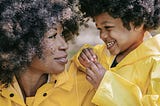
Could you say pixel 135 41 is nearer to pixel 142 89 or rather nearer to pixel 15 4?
pixel 142 89

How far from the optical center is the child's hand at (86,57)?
2857 millimetres

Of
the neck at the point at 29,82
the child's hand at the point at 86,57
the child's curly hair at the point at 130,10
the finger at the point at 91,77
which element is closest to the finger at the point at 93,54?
the child's hand at the point at 86,57

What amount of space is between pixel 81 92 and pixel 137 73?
37 centimetres

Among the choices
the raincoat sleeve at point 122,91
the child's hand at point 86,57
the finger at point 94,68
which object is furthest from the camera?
the child's hand at point 86,57

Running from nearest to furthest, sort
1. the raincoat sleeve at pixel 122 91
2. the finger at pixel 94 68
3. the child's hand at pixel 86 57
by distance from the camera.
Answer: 1. the raincoat sleeve at pixel 122 91
2. the finger at pixel 94 68
3. the child's hand at pixel 86 57

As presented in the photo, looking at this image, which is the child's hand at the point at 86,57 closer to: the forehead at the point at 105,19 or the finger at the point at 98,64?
the finger at the point at 98,64

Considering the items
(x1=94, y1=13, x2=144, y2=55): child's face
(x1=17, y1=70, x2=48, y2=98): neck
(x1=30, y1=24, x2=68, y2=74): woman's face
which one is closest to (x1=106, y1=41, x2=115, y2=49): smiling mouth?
(x1=94, y1=13, x2=144, y2=55): child's face

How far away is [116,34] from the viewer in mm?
2787

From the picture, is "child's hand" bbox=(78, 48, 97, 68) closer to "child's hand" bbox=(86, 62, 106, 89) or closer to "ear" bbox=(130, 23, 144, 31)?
"child's hand" bbox=(86, 62, 106, 89)

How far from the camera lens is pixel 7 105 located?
283 cm

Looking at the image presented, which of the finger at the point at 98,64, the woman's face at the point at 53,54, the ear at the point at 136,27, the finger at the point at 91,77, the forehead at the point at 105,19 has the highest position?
the forehead at the point at 105,19

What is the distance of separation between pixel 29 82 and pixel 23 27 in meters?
0.39

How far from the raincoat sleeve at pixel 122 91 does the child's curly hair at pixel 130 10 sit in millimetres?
276

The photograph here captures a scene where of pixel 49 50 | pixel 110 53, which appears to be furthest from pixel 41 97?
pixel 110 53
